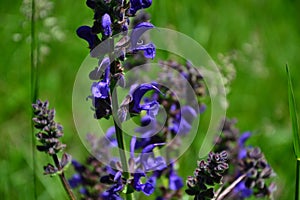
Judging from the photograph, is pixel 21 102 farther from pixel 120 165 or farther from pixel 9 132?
pixel 120 165

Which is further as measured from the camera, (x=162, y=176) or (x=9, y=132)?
(x=9, y=132)

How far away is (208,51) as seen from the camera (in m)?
4.52

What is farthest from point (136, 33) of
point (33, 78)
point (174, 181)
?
point (174, 181)

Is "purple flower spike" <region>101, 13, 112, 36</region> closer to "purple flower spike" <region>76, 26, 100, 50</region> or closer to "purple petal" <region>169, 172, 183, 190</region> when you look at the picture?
"purple flower spike" <region>76, 26, 100, 50</region>

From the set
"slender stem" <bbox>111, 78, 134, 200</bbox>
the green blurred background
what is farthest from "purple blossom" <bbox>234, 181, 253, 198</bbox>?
"slender stem" <bbox>111, 78, 134, 200</bbox>

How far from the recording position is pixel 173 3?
4.71 metres

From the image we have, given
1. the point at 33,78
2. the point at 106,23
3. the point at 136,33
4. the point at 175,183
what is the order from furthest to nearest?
the point at 175,183 < the point at 33,78 < the point at 136,33 < the point at 106,23

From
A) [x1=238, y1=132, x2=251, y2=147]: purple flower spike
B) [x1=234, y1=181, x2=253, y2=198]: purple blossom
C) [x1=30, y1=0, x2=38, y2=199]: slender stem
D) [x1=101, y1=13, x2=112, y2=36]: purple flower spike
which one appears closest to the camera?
[x1=101, y1=13, x2=112, y2=36]: purple flower spike

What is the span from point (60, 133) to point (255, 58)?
6.69 ft

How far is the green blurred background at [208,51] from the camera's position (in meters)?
3.29

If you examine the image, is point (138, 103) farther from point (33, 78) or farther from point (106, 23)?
point (33, 78)

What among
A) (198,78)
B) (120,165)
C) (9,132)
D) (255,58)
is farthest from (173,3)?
(120,165)

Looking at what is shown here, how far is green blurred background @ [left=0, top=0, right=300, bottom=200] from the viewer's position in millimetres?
3289

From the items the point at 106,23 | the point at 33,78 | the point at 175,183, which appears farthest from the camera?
the point at 175,183
